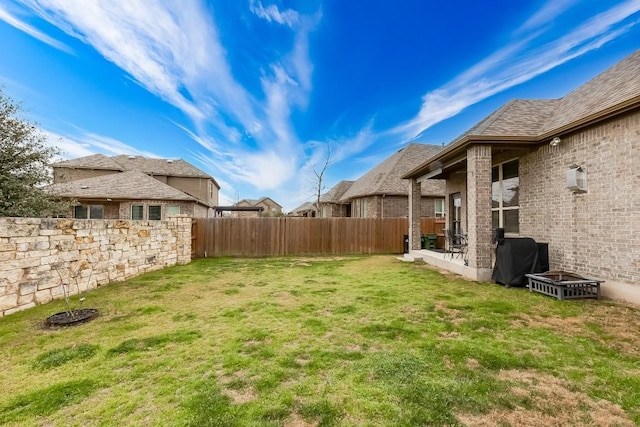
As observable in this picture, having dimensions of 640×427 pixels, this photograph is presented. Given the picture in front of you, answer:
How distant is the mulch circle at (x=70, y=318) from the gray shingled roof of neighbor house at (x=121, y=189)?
13.1 m

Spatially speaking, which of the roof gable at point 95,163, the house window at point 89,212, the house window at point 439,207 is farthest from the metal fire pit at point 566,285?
the roof gable at point 95,163

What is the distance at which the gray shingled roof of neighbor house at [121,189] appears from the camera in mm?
15125

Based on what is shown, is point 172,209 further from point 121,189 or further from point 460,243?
point 460,243

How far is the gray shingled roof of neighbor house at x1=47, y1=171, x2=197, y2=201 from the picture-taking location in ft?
49.6

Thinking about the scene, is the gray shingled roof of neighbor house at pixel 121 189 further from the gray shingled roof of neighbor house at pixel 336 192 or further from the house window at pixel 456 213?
the house window at pixel 456 213

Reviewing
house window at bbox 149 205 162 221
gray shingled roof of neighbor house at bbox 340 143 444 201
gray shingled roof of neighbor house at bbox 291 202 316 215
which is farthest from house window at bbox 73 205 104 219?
gray shingled roof of neighbor house at bbox 291 202 316 215

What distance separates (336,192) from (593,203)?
18912mm

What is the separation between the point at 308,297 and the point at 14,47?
395 inches

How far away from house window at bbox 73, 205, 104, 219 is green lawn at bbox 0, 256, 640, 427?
13492 millimetres

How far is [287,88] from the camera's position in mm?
13930

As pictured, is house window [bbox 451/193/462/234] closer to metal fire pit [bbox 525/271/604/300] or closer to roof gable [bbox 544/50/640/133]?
roof gable [bbox 544/50/640/133]

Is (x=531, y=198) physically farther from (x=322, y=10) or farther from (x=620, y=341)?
(x=322, y=10)

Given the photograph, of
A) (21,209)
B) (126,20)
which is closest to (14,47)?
(126,20)

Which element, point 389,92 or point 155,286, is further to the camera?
point 389,92
